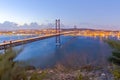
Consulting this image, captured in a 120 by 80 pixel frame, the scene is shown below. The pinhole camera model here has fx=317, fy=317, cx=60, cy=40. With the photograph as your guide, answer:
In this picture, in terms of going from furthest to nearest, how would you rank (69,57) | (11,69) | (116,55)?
(69,57) → (116,55) → (11,69)

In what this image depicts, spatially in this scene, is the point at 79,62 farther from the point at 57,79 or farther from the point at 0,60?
the point at 0,60

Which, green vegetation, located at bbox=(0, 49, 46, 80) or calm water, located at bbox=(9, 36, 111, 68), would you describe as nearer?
green vegetation, located at bbox=(0, 49, 46, 80)

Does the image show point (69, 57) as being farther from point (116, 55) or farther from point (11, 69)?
point (11, 69)

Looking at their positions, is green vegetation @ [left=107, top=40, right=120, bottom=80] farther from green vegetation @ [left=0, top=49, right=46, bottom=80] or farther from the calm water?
green vegetation @ [left=0, top=49, right=46, bottom=80]

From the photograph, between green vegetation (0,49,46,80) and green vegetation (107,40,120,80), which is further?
green vegetation (107,40,120,80)

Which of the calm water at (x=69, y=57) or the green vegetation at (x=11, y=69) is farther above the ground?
the green vegetation at (x=11, y=69)

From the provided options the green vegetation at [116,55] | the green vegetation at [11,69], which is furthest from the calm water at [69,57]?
the green vegetation at [116,55]

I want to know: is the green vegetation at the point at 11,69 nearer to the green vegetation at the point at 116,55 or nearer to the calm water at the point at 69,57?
the calm water at the point at 69,57

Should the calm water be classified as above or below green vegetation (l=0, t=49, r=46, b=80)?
below

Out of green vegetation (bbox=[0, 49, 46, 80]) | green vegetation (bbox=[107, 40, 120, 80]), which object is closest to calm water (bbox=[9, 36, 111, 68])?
green vegetation (bbox=[0, 49, 46, 80])

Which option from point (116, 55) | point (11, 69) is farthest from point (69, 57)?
point (11, 69)

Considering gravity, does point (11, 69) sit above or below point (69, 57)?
above

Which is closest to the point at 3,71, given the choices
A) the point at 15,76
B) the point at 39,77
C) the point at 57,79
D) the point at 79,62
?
the point at 15,76
